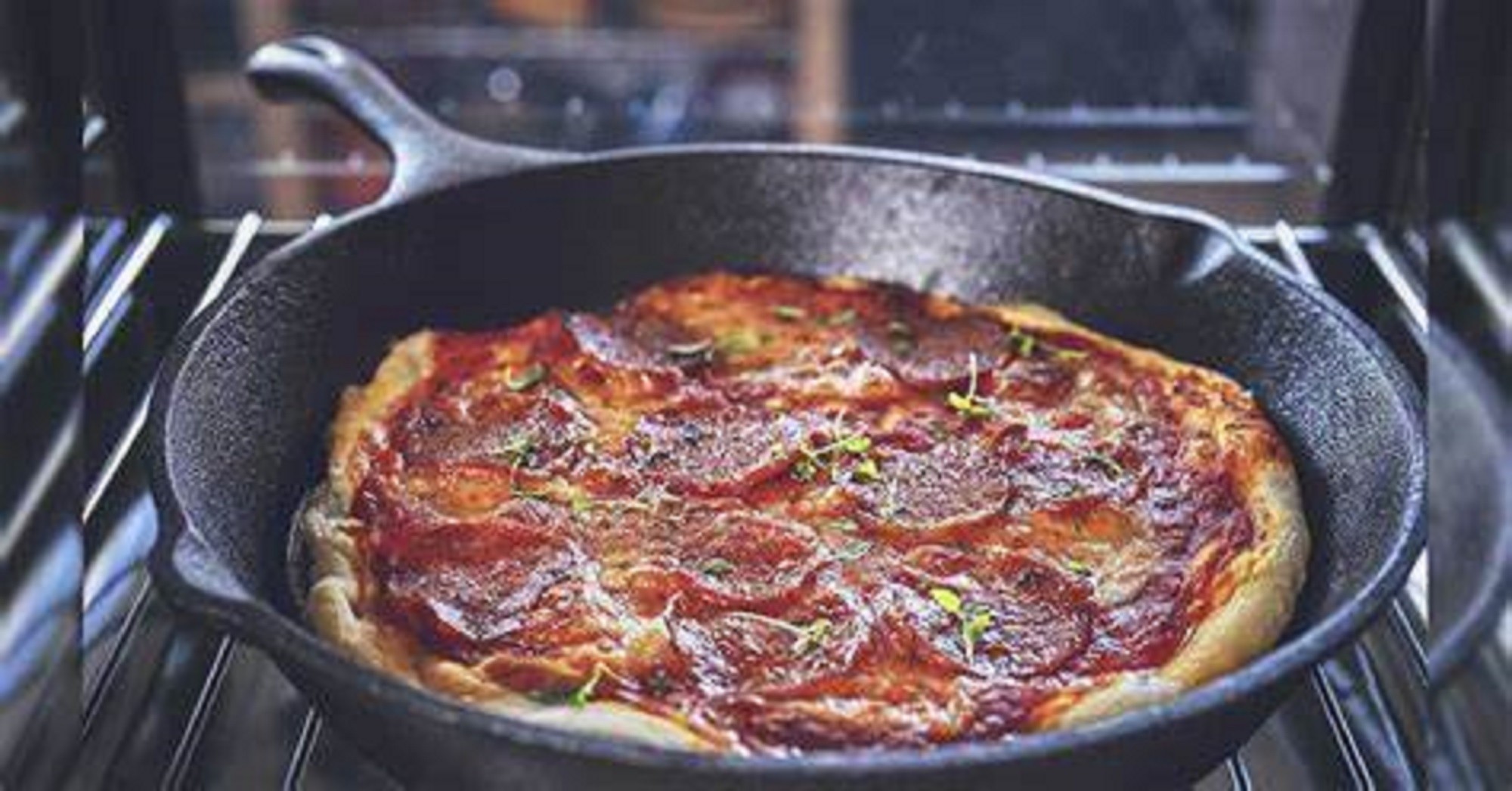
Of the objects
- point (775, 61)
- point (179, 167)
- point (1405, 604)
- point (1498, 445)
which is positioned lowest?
point (775, 61)

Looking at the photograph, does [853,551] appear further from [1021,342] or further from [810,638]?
[1021,342]

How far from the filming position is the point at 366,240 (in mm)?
1854

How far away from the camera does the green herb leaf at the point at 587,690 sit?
136 cm

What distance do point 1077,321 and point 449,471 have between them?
2.18 feet

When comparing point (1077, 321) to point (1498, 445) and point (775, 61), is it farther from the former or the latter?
point (775, 61)

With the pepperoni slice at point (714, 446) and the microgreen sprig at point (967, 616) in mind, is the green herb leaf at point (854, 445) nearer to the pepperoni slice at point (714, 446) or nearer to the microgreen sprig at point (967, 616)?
the pepperoni slice at point (714, 446)

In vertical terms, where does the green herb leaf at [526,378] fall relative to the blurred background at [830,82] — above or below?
above

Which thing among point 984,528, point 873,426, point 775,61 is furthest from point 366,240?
point 775,61

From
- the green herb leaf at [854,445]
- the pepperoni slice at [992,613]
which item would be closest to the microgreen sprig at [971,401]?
the green herb leaf at [854,445]

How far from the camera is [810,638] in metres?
1.46

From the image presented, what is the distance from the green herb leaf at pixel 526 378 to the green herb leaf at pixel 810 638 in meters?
0.48

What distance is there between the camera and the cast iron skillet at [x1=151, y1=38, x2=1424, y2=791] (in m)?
1.18

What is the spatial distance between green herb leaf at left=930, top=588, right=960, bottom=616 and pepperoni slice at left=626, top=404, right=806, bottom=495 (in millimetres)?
227

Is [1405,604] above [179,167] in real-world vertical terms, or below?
below
